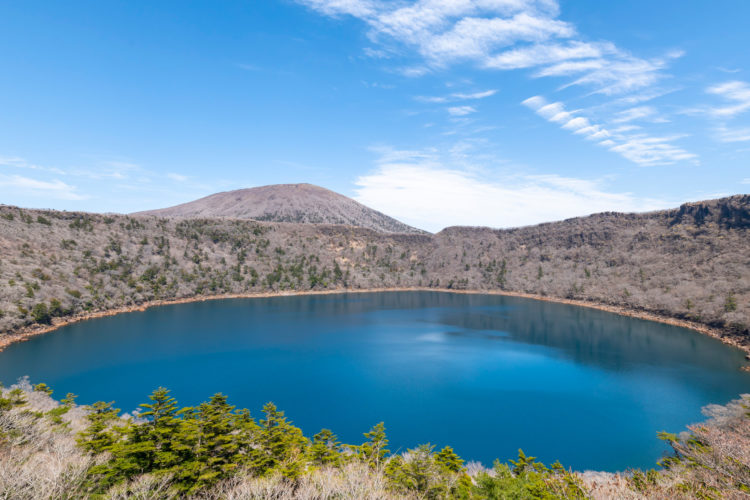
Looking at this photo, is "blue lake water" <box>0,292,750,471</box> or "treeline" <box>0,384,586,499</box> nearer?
"treeline" <box>0,384,586,499</box>

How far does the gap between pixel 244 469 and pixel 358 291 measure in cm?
10136

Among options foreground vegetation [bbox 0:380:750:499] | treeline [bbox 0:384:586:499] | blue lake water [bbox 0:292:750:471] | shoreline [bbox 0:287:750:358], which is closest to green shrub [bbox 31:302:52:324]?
shoreline [bbox 0:287:750:358]

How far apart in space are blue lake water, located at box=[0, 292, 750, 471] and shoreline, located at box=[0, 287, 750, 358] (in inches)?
104

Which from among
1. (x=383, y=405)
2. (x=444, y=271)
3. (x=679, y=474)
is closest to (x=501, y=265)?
(x=444, y=271)

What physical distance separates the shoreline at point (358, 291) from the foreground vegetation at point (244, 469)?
43.0 metres

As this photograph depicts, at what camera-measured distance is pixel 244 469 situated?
54.4 ft

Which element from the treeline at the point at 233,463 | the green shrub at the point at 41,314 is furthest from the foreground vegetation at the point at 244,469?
the green shrub at the point at 41,314

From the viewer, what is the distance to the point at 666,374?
42.5 meters

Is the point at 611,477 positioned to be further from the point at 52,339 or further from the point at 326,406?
the point at 52,339

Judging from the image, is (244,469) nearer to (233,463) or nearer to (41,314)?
(233,463)

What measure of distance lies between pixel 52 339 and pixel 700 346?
94.5 m

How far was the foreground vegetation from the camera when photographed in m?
12.7

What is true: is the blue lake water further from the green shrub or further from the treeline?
the treeline

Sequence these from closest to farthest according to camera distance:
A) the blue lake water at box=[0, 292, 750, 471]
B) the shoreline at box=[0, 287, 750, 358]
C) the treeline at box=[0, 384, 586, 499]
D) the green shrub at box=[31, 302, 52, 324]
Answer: the treeline at box=[0, 384, 586, 499], the blue lake water at box=[0, 292, 750, 471], the shoreline at box=[0, 287, 750, 358], the green shrub at box=[31, 302, 52, 324]
